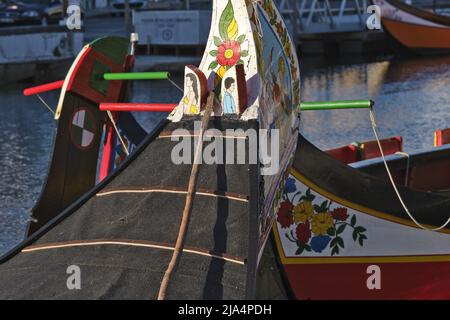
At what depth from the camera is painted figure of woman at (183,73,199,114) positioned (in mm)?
7453

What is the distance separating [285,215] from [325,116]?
1328cm

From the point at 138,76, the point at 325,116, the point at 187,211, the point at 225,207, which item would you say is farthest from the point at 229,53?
the point at 325,116

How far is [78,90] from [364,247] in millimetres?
3057

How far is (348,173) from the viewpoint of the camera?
32.8ft

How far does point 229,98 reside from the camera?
7.47 m

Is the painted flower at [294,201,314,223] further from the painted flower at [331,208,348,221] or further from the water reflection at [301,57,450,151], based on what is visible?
the water reflection at [301,57,450,151]

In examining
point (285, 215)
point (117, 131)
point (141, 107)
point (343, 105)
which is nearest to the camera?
point (343, 105)

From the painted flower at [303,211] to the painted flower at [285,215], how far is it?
47 millimetres

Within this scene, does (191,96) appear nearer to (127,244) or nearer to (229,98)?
(229,98)

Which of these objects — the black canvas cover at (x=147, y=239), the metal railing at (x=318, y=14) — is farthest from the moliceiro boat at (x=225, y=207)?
the metal railing at (x=318, y=14)

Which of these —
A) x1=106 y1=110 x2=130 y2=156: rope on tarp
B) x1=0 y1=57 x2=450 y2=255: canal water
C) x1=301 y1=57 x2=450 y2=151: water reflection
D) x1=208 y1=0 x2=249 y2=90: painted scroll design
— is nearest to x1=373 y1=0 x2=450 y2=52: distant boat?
x1=301 y1=57 x2=450 y2=151: water reflection

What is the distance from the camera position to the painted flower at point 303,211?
10125 millimetres

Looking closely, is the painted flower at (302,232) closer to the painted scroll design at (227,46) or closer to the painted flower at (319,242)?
the painted flower at (319,242)

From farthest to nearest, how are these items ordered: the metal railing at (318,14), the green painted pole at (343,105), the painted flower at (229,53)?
the metal railing at (318,14) < the green painted pole at (343,105) < the painted flower at (229,53)
